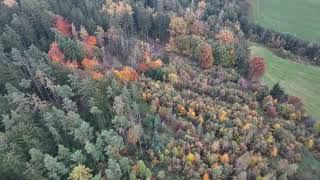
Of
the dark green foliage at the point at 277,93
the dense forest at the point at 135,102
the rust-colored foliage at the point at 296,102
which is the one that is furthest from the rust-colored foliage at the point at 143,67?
the rust-colored foliage at the point at 296,102

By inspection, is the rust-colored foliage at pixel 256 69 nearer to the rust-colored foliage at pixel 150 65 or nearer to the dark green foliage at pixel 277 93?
the dark green foliage at pixel 277 93

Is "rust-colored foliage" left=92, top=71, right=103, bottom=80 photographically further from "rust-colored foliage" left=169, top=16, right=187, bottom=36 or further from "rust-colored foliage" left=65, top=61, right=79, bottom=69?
"rust-colored foliage" left=169, top=16, right=187, bottom=36

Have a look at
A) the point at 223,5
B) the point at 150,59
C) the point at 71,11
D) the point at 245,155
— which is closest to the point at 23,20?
the point at 71,11

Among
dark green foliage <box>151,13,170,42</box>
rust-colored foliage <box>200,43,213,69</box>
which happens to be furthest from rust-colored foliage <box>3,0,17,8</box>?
rust-colored foliage <box>200,43,213,69</box>

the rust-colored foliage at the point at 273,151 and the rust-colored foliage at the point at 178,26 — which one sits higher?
the rust-colored foliage at the point at 178,26

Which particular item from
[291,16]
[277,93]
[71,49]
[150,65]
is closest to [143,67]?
[150,65]

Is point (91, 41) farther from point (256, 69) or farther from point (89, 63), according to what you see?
point (256, 69)
